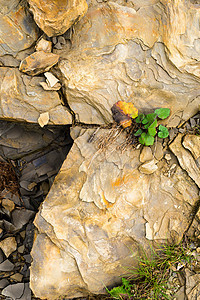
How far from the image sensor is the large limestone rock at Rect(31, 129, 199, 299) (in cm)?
315

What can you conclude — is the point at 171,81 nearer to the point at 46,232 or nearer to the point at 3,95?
the point at 3,95

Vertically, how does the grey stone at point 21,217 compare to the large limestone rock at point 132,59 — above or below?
below

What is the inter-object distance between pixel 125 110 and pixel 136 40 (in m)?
0.82

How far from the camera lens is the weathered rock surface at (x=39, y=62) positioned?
306 cm

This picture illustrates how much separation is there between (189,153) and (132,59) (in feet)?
4.31

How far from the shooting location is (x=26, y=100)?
3.21 m

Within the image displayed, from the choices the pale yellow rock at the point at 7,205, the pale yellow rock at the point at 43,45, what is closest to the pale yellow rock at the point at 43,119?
the pale yellow rock at the point at 43,45

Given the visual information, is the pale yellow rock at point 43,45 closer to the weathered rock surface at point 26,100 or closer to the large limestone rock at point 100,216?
the weathered rock surface at point 26,100

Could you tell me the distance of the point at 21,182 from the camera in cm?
434

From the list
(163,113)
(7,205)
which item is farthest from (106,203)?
(7,205)

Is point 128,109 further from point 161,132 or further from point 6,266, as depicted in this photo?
point 6,266

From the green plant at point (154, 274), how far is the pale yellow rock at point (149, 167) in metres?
0.94

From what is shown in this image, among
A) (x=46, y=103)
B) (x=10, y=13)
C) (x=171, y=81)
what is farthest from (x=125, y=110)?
(x=10, y=13)

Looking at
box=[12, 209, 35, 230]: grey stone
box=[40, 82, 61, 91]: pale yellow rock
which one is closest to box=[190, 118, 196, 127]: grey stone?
box=[40, 82, 61, 91]: pale yellow rock
